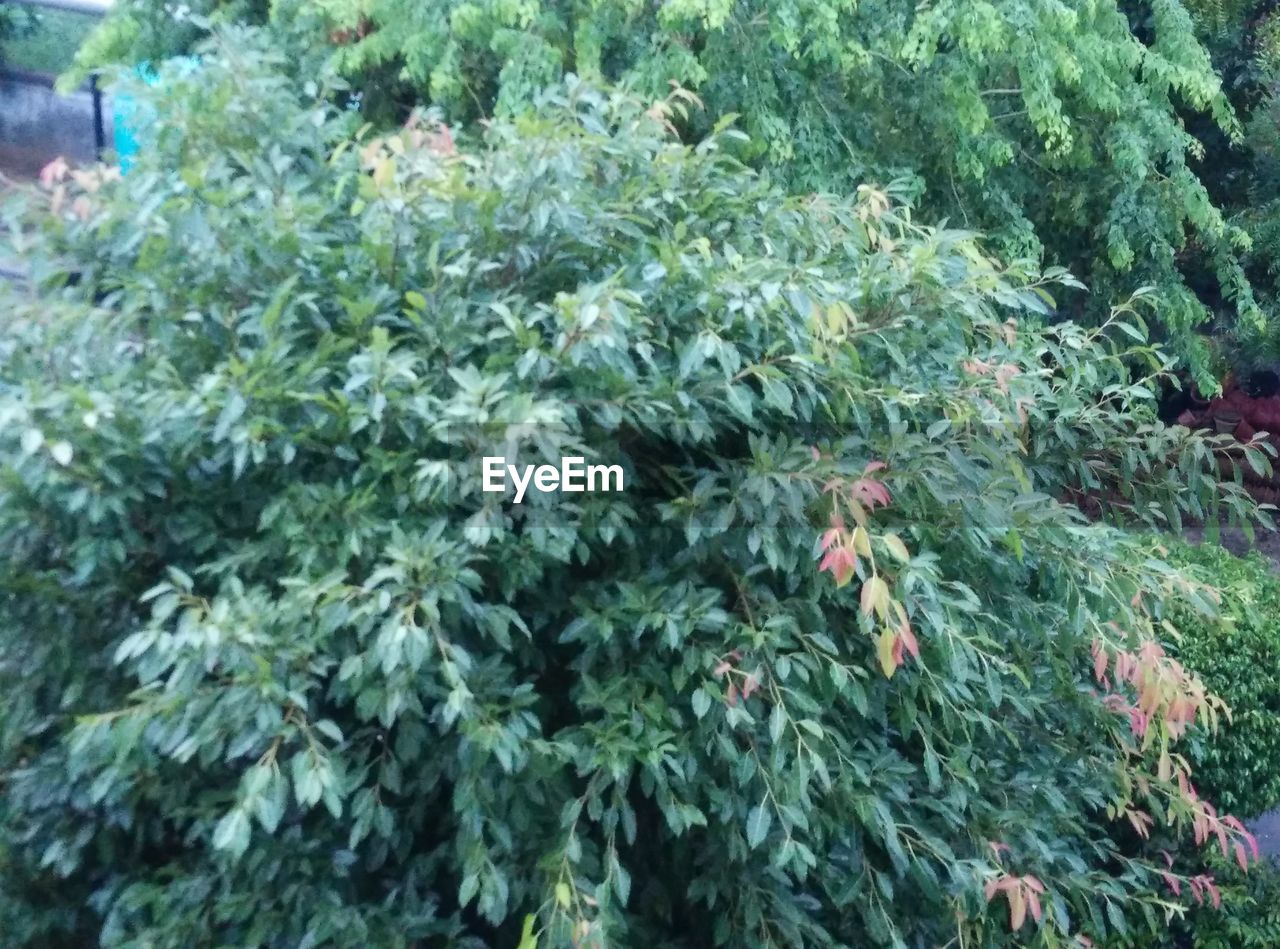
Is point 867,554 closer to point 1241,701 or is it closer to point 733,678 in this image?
point 733,678

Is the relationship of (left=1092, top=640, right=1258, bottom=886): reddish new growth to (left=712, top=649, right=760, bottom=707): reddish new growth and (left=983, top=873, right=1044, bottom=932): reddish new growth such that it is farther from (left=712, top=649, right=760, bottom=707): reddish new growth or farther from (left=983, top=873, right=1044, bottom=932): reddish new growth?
(left=712, top=649, right=760, bottom=707): reddish new growth

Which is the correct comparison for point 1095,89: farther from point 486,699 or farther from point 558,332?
point 486,699

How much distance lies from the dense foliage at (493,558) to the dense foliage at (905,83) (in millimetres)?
1040

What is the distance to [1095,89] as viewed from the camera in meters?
5.14

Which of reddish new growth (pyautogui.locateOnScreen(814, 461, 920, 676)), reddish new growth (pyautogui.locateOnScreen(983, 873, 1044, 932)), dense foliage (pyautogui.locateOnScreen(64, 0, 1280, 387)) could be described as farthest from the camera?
dense foliage (pyautogui.locateOnScreen(64, 0, 1280, 387))

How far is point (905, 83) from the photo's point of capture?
5.02 metres

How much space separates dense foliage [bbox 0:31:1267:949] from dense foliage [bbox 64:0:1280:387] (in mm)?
1040

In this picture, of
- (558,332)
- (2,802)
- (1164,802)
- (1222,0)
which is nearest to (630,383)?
(558,332)

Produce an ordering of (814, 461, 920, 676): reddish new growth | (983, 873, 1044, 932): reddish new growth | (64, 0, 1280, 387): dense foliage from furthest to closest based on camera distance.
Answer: (64, 0, 1280, 387): dense foliage, (983, 873, 1044, 932): reddish new growth, (814, 461, 920, 676): reddish new growth

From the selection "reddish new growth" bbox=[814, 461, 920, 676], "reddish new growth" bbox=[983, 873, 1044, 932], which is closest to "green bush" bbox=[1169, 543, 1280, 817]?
"reddish new growth" bbox=[983, 873, 1044, 932]

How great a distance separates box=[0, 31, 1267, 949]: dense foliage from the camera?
230 centimetres

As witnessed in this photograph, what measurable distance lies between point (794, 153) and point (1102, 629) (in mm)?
2285

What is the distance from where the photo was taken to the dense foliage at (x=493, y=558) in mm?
2305

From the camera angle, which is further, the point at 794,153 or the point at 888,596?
the point at 794,153
